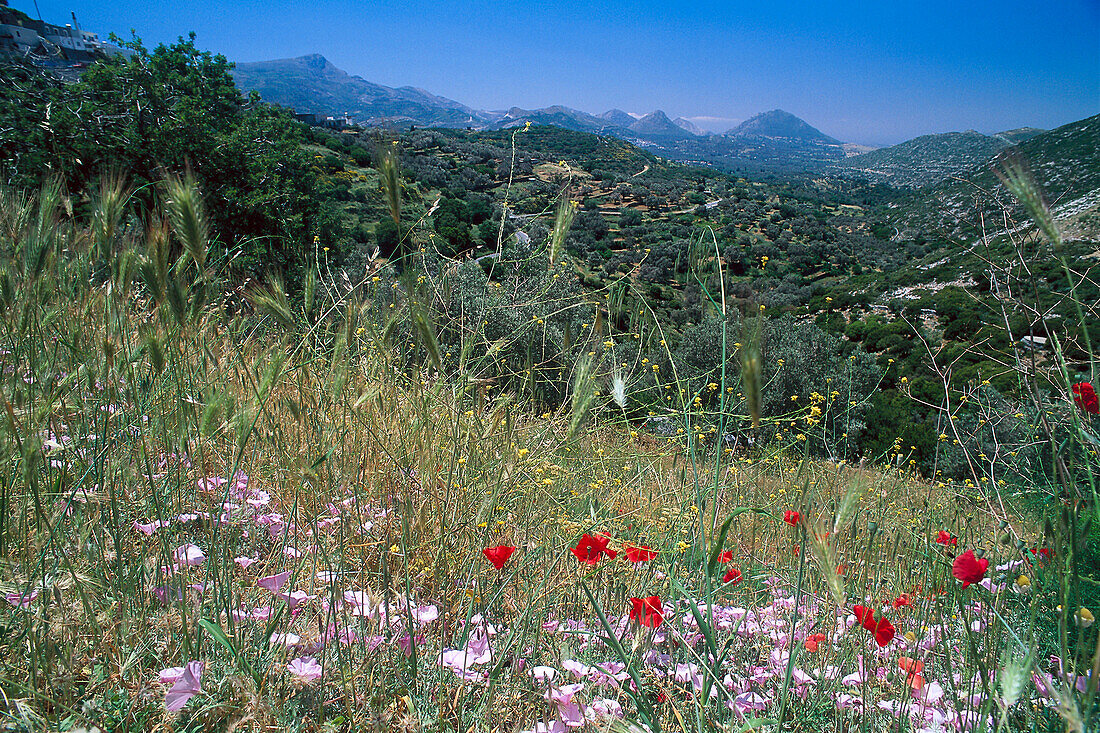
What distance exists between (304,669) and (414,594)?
0.41m

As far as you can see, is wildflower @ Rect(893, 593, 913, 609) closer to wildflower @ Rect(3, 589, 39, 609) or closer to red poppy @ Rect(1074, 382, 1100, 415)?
red poppy @ Rect(1074, 382, 1100, 415)

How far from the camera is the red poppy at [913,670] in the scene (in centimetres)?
109

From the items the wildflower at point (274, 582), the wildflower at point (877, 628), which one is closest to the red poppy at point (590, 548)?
the wildflower at point (877, 628)

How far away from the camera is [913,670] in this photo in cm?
108

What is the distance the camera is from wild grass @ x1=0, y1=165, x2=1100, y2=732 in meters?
0.96

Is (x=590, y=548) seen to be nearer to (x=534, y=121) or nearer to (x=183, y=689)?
(x=183, y=689)

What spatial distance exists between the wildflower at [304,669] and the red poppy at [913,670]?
114 cm

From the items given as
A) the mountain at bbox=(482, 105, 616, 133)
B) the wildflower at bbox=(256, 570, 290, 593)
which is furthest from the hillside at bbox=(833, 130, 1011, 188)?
the wildflower at bbox=(256, 570, 290, 593)

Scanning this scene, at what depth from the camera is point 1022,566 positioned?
65.5 inches

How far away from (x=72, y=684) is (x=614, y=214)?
31.0m

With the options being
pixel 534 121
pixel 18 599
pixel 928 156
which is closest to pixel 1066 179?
pixel 534 121

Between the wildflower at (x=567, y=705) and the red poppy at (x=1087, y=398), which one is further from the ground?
the red poppy at (x=1087, y=398)

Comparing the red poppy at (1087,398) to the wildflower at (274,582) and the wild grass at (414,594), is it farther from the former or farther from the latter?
the wildflower at (274,582)

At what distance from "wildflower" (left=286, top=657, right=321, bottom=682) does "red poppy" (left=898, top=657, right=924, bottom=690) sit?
1143mm
